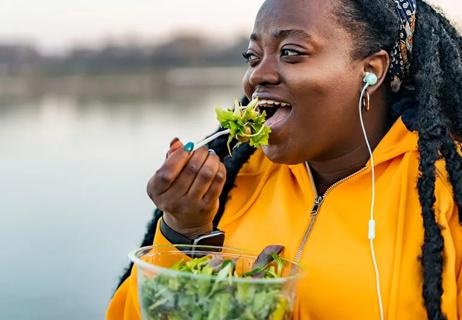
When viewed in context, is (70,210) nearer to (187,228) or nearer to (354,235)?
Result: (187,228)

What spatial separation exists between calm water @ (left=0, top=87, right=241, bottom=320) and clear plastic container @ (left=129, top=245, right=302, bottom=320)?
5.58 ft

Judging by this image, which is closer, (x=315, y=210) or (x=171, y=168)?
(x=171, y=168)

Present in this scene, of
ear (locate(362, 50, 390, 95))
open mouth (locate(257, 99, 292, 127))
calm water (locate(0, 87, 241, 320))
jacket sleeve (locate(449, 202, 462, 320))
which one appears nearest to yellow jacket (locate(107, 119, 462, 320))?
jacket sleeve (locate(449, 202, 462, 320))

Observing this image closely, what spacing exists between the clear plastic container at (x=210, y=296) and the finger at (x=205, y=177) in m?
0.30

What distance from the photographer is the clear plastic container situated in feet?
6.80

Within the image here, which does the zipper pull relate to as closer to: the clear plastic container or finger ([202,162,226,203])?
finger ([202,162,226,203])

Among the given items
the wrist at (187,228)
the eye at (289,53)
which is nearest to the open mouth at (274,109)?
the eye at (289,53)

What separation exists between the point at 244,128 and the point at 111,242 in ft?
18.3

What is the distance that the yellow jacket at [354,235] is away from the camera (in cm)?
243

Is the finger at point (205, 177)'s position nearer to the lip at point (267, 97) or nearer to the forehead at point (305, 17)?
the lip at point (267, 97)

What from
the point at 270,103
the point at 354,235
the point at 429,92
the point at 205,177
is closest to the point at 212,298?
the point at 205,177

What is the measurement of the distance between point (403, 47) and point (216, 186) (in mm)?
807

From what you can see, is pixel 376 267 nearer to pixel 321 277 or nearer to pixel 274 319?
pixel 321 277

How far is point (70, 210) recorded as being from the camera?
880 centimetres
